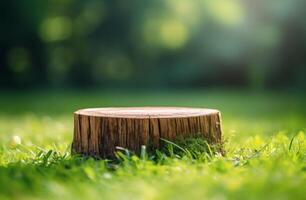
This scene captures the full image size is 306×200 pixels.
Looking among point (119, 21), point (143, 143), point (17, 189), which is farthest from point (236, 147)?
point (119, 21)

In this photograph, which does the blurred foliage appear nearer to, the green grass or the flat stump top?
the flat stump top

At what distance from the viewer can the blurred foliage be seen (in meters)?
20.7

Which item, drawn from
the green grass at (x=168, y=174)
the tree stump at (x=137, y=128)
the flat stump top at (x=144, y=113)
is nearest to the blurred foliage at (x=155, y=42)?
the flat stump top at (x=144, y=113)

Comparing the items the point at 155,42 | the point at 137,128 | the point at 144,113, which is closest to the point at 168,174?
the point at 137,128

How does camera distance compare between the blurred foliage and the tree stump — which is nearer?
the tree stump

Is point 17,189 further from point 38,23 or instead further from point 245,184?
point 38,23

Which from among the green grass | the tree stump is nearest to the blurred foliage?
the tree stump

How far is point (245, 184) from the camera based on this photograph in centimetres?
274

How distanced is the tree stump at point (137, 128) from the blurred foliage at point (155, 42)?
16.4 metres

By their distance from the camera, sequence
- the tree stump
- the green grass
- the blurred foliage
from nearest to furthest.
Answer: the green grass < the tree stump < the blurred foliage

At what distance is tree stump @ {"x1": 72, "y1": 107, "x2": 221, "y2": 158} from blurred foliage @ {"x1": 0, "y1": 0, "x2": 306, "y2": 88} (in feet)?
54.0

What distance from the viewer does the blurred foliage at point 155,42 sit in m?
20.7

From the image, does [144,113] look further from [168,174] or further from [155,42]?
[155,42]

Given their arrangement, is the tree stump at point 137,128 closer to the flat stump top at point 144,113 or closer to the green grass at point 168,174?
the flat stump top at point 144,113
